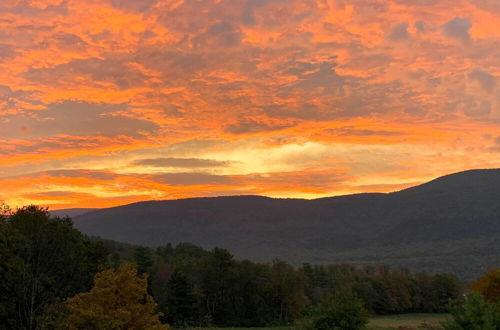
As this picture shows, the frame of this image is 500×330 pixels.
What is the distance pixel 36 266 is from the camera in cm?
4419

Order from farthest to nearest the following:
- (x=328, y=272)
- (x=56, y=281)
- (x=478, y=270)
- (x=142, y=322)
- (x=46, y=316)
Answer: (x=478, y=270)
(x=328, y=272)
(x=56, y=281)
(x=46, y=316)
(x=142, y=322)

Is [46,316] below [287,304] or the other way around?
the other way around

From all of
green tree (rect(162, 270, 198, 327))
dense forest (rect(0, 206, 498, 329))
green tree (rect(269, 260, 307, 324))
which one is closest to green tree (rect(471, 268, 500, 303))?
dense forest (rect(0, 206, 498, 329))

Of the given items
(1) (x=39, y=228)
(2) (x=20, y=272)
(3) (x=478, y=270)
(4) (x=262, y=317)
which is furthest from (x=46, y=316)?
(3) (x=478, y=270)

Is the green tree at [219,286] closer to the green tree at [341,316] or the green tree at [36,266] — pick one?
the green tree at [36,266]

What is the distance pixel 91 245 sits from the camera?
172ft

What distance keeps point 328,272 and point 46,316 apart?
321 ft

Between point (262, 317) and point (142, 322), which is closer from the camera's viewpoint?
point (142, 322)

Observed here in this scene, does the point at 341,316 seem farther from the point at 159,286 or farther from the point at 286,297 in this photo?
the point at 159,286

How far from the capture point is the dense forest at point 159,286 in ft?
102

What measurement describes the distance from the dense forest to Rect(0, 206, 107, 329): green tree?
8 cm

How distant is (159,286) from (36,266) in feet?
137

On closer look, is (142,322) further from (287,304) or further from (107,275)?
(287,304)

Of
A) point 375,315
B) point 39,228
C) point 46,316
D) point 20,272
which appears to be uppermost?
point 39,228
